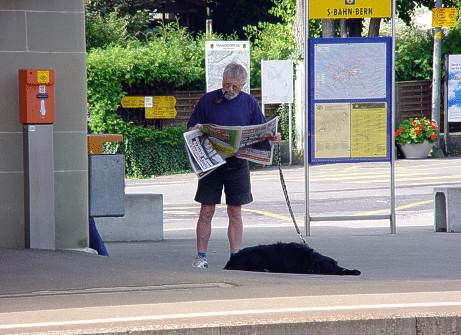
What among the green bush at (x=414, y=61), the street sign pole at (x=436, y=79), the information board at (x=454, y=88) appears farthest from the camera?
the green bush at (x=414, y=61)

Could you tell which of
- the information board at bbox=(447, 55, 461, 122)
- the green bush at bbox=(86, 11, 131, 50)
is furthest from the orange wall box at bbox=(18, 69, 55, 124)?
the green bush at bbox=(86, 11, 131, 50)

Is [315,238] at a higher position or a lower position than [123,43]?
lower

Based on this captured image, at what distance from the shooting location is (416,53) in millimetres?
29719

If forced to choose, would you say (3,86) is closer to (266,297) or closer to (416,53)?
(266,297)

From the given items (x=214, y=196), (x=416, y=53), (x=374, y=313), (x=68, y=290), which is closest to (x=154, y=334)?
(x=374, y=313)

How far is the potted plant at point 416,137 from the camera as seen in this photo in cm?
2742

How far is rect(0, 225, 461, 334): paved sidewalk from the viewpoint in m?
6.58

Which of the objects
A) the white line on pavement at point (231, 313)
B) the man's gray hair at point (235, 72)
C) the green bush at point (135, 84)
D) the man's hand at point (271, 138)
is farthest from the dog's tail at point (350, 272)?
the green bush at point (135, 84)

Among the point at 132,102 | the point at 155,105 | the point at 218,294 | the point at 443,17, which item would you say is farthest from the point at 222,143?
the point at 443,17

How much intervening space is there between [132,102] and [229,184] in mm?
15469

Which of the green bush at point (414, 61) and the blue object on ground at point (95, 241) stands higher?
the green bush at point (414, 61)

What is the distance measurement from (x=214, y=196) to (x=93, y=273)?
60.2 inches

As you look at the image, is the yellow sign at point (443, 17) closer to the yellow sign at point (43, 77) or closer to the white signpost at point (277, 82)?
the white signpost at point (277, 82)

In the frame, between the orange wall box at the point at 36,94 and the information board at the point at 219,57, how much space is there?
14.3 metres
